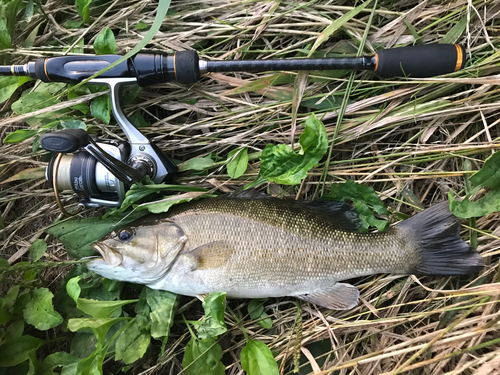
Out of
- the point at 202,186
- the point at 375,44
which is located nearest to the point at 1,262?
the point at 202,186

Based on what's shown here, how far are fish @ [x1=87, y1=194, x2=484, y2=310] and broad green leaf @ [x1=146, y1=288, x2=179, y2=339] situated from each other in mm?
131

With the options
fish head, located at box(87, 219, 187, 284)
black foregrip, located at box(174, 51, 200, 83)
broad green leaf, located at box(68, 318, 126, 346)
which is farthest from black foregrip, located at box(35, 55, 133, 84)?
broad green leaf, located at box(68, 318, 126, 346)

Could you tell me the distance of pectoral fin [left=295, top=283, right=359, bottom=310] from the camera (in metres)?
2.11

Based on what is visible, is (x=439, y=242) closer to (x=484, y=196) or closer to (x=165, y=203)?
Result: (x=484, y=196)

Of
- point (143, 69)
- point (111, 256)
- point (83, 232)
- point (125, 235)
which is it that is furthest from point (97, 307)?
point (143, 69)

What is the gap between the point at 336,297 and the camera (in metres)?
2.13

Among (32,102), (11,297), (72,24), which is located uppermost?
(72,24)

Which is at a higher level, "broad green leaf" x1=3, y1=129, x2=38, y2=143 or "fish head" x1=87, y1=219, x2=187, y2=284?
"broad green leaf" x1=3, y1=129, x2=38, y2=143

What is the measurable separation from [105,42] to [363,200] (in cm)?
206

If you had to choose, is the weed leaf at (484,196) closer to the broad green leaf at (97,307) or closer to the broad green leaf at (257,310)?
the broad green leaf at (257,310)

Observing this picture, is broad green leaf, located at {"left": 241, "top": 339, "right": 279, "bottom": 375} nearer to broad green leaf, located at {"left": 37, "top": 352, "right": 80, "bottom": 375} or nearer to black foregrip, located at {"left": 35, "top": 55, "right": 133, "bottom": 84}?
broad green leaf, located at {"left": 37, "top": 352, "right": 80, "bottom": 375}

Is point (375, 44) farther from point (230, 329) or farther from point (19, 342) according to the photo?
point (19, 342)

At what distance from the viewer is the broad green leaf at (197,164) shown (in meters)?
2.27

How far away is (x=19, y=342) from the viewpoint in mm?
2205
